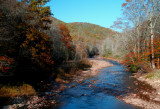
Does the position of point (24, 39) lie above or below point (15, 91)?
above

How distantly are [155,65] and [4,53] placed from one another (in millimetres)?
17479

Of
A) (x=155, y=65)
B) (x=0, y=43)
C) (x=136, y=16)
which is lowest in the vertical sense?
(x=155, y=65)

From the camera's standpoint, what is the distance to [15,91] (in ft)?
30.6

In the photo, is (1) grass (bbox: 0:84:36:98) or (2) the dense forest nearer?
(1) grass (bbox: 0:84:36:98)

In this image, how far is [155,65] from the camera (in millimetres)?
17297

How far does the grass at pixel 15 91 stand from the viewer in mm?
8734

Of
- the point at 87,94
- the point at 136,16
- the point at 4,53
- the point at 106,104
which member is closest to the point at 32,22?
the point at 4,53

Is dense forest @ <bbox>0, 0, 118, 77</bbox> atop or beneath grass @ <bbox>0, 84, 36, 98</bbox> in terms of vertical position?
atop

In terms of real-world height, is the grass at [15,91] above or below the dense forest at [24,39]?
below

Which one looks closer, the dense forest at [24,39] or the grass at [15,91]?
the grass at [15,91]

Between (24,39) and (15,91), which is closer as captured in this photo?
(15,91)

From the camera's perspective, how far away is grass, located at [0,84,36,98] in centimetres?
873

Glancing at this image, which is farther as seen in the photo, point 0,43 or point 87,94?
point 87,94

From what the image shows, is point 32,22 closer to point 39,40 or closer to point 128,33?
point 39,40
